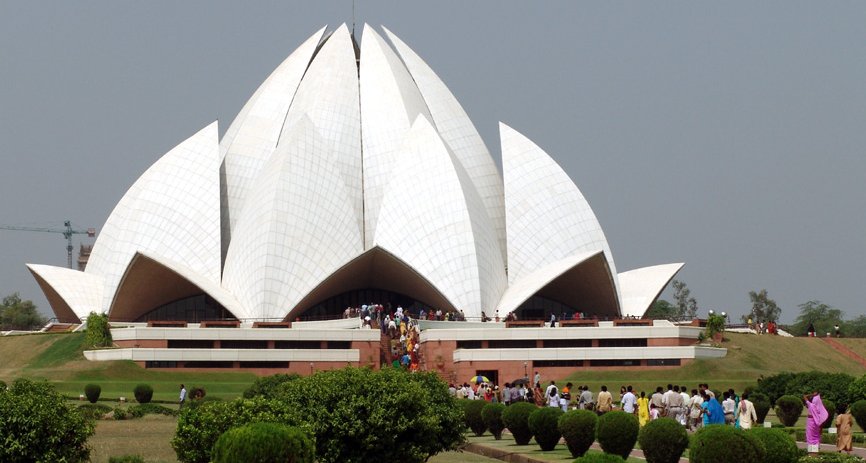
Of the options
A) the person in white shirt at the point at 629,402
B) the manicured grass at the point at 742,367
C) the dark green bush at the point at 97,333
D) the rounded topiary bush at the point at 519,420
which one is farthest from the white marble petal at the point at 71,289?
the rounded topiary bush at the point at 519,420

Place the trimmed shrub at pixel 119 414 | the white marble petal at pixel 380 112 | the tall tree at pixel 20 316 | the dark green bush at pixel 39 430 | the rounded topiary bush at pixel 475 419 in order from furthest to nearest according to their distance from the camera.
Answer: the tall tree at pixel 20 316 → the white marble petal at pixel 380 112 → the trimmed shrub at pixel 119 414 → the rounded topiary bush at pixel 475 419 → the dark green bush at pixel 39 430

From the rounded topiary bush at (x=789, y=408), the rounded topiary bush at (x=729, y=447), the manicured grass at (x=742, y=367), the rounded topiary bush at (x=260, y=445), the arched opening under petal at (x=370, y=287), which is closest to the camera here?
the rounded topiary bush at (x=260, y=445)

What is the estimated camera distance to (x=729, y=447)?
1513cm

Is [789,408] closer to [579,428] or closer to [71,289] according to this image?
[579,428]

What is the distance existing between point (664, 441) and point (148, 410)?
1512cm

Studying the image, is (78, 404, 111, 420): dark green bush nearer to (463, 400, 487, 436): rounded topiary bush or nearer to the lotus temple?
(463, 400, 487, 436): rounded topiary bush

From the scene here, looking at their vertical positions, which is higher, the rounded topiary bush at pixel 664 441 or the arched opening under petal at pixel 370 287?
the arched opening under petal at pixel 370 287

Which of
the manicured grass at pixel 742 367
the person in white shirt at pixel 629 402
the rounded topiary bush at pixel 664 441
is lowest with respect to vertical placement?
the rounded topiary bush at pixel 664 441

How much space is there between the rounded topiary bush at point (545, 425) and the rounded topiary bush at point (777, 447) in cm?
577

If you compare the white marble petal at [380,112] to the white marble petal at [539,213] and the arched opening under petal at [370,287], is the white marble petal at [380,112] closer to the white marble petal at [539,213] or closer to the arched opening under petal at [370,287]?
the arched opening under petal at [370,287]

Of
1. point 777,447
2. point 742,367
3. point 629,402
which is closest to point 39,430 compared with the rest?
point 777,447

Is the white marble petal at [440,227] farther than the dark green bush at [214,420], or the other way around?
the white marble petal at [440,227]

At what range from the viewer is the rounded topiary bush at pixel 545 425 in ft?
69.1

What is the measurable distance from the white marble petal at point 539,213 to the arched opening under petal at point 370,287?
374 centimetres
